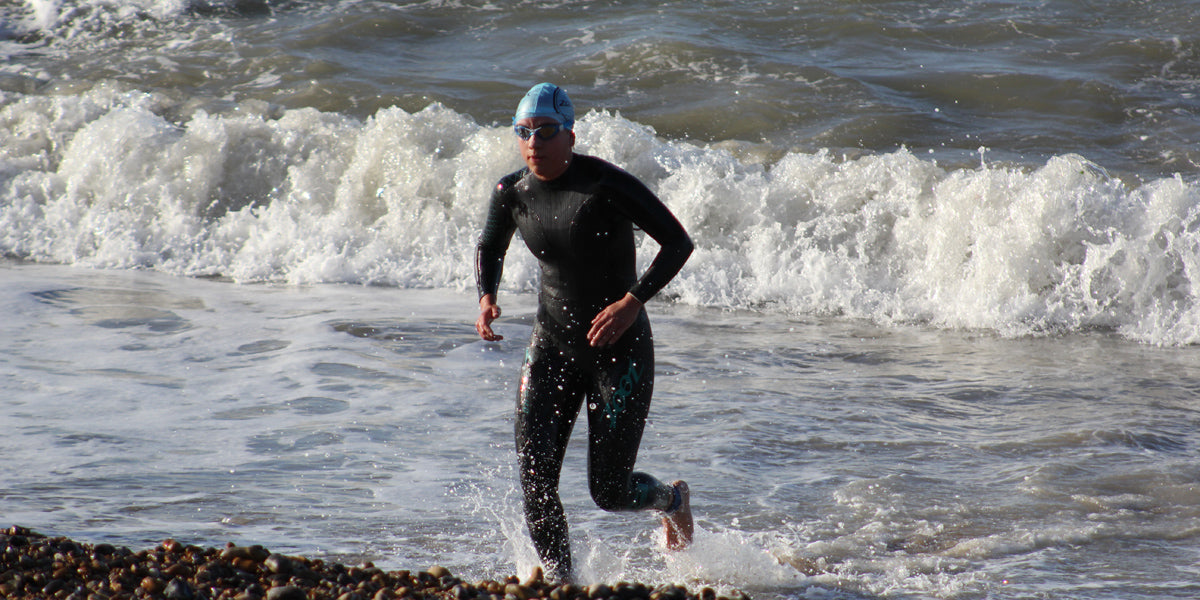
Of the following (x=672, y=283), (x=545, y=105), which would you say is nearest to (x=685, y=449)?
(x=545, y=105)

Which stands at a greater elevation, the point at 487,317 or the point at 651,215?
the point at 651,215

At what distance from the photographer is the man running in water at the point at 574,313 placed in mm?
Result: 4395

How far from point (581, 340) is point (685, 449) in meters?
2.30

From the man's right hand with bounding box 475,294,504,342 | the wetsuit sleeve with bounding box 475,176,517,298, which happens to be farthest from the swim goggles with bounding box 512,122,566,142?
the man's right hand with bounding box 475,294,504,342

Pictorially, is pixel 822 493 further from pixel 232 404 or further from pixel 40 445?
pixel 40 445

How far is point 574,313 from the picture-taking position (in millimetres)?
4520

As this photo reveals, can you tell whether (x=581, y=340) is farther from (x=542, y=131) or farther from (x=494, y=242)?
(x=542, y=131)

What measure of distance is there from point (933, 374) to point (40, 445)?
20.0 feet

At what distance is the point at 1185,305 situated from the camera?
32.9 feet

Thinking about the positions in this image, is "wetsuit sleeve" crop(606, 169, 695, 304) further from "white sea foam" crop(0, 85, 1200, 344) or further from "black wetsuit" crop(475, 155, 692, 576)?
"white sea foam" crop(0, 85, 1200, 344)

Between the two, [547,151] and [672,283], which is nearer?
[547,151]

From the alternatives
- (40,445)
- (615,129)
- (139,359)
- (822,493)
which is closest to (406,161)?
(615,129)

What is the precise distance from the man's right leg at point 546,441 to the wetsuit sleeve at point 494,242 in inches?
15.2

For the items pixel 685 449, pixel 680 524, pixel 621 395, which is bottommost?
pixel 685 449
